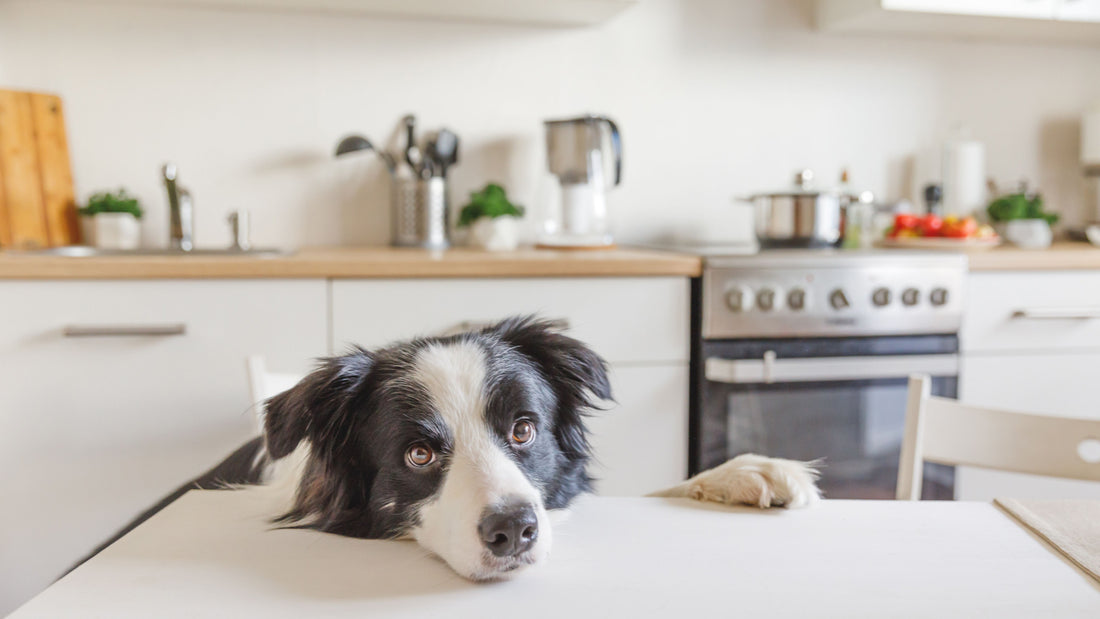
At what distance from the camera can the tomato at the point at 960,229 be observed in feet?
8.36

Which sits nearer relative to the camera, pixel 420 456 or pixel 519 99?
pixel 420 456

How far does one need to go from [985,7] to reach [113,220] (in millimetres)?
2605

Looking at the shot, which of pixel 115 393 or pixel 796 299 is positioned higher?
pixel 796 299

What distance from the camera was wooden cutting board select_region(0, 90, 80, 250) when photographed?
2334 mm

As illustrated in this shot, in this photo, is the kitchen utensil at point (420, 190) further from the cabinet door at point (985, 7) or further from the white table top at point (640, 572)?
the white table top at point (640, 572)

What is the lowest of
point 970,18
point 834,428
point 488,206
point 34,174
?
point 834,428

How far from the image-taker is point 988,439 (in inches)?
52.1

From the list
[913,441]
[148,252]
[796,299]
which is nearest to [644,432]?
[796,299]

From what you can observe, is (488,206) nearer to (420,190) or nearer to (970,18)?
(420,190)

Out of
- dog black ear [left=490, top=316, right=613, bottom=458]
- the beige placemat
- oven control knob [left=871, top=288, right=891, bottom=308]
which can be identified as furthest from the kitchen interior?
the beige placemat

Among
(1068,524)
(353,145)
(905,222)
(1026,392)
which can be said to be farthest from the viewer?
(905,222)

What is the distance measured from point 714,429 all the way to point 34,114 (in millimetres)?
2041

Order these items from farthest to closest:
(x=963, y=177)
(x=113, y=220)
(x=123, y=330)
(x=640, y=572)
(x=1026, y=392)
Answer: (x=963, y=177), (x=113, y=220), (x=1026, y=392), (x=123, y=330), (x=640, y=572)

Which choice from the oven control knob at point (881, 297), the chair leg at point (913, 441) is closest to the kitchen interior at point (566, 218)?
the oven control knob at point (881, 297)
